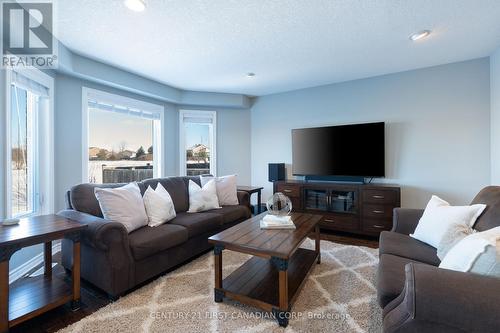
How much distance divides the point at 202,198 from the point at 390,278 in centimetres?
232

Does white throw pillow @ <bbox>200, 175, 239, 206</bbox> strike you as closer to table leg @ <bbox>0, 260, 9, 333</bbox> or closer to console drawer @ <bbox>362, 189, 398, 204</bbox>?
console drawer @ <bbox>362, 189, 398, 204</bbox>

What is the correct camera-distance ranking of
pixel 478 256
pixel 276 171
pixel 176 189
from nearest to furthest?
pixel 478 256 → pixel 176 189 → pixel 276 171

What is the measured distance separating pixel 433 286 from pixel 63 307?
236 centimetres

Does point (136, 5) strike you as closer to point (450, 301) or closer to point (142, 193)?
point (142, 193)

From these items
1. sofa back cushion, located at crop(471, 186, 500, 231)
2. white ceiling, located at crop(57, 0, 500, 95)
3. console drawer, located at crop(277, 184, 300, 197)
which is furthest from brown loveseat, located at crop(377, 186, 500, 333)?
console drawer, located at crop(277, 184, 300, 197)

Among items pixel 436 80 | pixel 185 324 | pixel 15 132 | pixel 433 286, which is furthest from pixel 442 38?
pixel 15 132

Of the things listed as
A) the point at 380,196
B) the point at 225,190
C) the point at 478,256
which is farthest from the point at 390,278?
the point at 225,190

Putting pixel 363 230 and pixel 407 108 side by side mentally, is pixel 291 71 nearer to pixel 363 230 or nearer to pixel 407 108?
pixel 407 108

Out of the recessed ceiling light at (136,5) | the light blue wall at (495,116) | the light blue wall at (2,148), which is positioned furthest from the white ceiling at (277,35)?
the light blue wall at (2,148)

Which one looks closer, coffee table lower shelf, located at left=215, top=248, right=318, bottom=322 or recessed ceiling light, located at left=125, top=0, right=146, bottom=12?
coffee table lower shelf, located at left=215, top=248, right=318, bottom=322

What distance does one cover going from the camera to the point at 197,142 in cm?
461

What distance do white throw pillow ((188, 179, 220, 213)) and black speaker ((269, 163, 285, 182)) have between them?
1.25 meters

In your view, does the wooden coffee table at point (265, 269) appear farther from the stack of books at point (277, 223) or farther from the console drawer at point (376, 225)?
the console drawer at point (376, 225)

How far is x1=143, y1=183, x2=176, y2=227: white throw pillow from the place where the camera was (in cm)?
245
